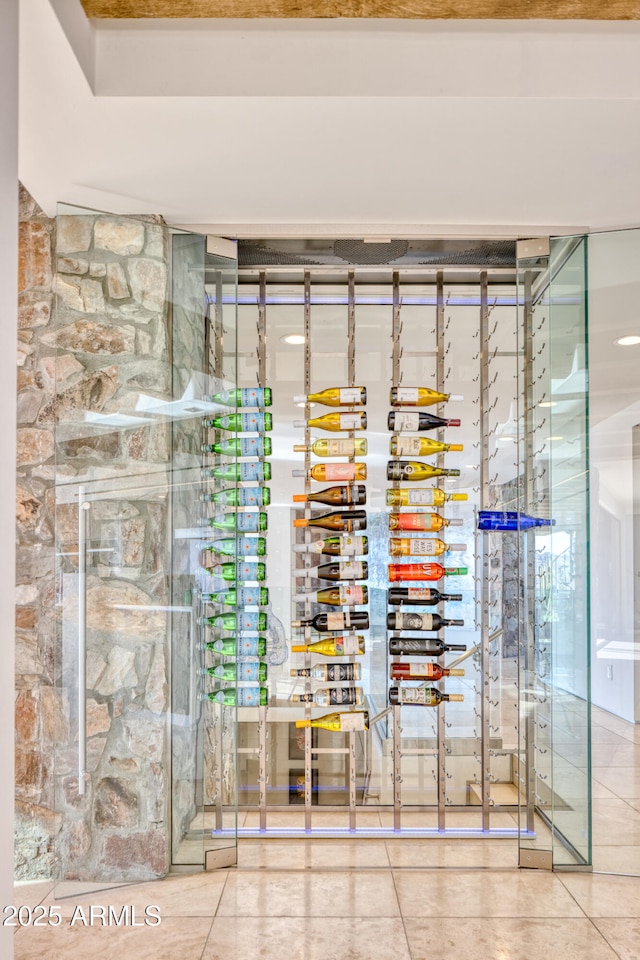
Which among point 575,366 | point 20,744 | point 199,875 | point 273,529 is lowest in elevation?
point 199,875

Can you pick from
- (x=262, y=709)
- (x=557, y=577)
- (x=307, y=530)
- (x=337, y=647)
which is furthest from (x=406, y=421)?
(x=262, y=709)

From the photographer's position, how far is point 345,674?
2887 millimetres

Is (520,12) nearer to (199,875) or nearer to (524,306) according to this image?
(524,306)

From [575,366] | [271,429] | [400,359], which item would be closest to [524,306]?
[575,366]

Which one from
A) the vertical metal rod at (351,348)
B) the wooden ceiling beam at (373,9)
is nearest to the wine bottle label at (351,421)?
the vertical metal rod at (351,348)

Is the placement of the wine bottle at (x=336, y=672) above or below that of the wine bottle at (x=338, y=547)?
below

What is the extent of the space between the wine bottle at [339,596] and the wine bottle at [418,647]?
209 mm

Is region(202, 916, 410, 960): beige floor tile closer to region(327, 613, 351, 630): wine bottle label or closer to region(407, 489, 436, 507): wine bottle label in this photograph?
region(327, 613, 351, 630): wine bottle label

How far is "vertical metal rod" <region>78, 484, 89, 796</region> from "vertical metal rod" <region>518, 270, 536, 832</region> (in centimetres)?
153

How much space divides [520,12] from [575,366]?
117 cm

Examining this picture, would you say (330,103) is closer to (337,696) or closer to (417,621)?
(417,621)

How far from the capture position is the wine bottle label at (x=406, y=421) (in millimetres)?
2904

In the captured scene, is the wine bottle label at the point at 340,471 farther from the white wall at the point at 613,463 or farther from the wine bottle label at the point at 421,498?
the white wall at the point at 613,463

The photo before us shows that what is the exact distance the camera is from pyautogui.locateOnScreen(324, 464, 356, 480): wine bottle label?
2873mm
